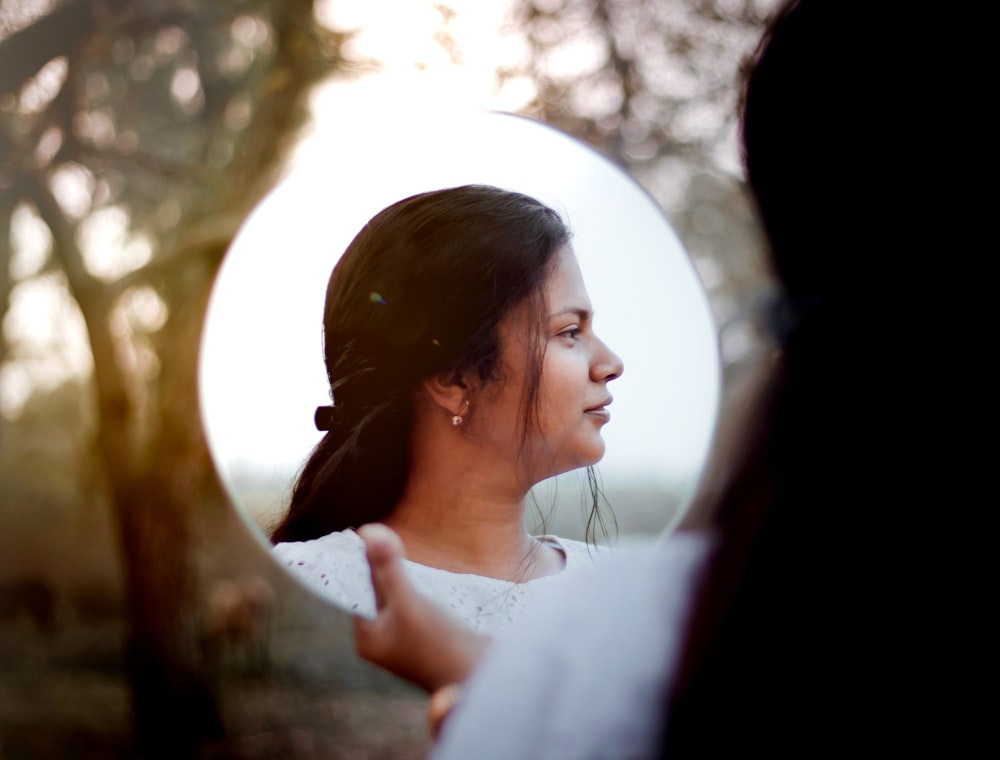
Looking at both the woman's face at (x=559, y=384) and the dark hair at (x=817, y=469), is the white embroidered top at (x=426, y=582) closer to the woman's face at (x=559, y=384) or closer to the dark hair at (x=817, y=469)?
the woman's face at (x=559, y=384)

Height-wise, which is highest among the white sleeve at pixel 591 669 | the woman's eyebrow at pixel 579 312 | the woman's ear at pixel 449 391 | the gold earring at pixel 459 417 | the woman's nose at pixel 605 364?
the woman's eyebrow at pixel 579 312

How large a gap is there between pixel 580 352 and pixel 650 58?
151 cm

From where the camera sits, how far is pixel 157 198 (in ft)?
8.66

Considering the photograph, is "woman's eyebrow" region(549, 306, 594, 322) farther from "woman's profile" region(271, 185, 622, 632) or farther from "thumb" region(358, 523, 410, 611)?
"thumb" region(358, 523, 410, 611)

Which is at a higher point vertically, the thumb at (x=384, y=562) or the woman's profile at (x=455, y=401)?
the woman's profile at (x=455, y=401)

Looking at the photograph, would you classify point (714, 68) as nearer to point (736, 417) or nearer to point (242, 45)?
point (242, 45)

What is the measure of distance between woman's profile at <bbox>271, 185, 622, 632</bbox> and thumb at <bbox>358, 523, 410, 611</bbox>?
0.05ft

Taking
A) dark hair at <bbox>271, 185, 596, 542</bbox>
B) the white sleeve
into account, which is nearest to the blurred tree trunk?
dark hair at <bbox>271, 185, 596, 542</bbox>

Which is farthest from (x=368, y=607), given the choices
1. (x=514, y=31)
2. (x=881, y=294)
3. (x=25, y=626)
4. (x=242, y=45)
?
(x=25, y=626)

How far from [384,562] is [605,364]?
0.16 metres

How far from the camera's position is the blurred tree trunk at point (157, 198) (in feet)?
6.66

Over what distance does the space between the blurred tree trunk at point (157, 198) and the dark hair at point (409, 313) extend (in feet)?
5.02

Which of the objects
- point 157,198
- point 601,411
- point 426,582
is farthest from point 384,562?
point 157,198

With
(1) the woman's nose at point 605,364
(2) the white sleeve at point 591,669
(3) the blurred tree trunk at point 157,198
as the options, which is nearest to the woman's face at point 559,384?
(1) the woman's nose at point 605,364
